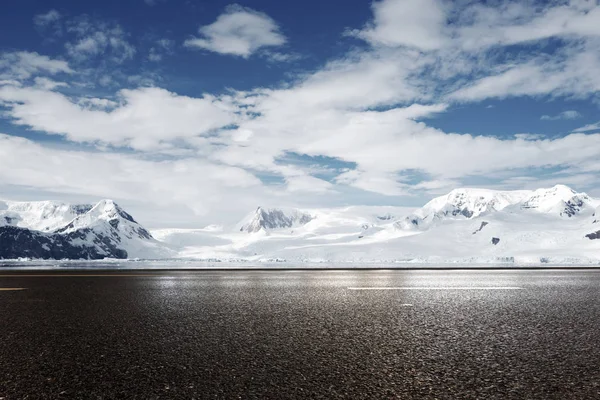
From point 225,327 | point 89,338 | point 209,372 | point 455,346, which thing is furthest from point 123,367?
point 455,346

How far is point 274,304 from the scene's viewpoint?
7492mm

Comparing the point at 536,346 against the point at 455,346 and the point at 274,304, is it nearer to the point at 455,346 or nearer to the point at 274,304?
the point at 455,346

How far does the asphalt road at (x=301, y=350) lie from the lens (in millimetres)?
2939

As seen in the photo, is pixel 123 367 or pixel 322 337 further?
pixel 322 337

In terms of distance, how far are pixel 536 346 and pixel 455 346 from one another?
0.74 m

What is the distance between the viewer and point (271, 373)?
327 cm

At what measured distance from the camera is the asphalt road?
2939 mm

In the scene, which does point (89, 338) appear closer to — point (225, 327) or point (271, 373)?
point (225, 327)

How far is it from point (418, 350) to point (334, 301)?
395cm

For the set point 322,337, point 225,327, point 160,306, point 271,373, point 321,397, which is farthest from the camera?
point 160,306

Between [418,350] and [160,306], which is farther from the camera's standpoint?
[160,306]

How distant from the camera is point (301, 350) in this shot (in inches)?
157

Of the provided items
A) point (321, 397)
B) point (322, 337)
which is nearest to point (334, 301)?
point (322, 337)

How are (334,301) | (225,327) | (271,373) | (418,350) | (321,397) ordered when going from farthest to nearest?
(334,301) → (225,327) → (418,350) → (271,373) → (321,397)
